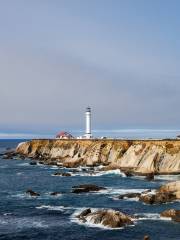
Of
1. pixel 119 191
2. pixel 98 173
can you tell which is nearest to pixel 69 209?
pixel 119 191

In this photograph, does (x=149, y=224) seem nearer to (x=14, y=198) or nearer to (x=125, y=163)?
(x=14, y=198)

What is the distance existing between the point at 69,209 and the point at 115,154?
6557 cm

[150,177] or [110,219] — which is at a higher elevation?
[150,177]

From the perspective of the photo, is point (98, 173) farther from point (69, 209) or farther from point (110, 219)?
point (110, 219)

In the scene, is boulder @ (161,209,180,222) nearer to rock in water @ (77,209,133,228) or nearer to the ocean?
the ocean

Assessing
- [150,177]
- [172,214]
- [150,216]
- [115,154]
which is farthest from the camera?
[115,154]

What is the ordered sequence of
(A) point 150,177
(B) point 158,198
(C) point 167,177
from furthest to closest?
(C) point 167,177 < (A) point 150,177 < (B) point 158,198

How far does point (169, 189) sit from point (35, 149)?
116 metres

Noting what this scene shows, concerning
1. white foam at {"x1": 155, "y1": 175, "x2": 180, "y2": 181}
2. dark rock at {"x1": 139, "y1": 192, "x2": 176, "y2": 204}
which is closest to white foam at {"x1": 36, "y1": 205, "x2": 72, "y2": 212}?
dark rock at {"x1": 139, "y1": 192, "x2": 176, "y2": 204}

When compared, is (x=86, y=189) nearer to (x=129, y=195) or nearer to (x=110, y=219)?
(x=129, y=195)

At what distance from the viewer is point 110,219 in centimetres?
5591

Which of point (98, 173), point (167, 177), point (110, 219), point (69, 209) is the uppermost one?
point (167, 177)

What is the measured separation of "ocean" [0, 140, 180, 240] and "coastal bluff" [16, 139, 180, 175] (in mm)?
8424

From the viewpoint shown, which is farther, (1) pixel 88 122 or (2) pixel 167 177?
(1) pixel 88 122
